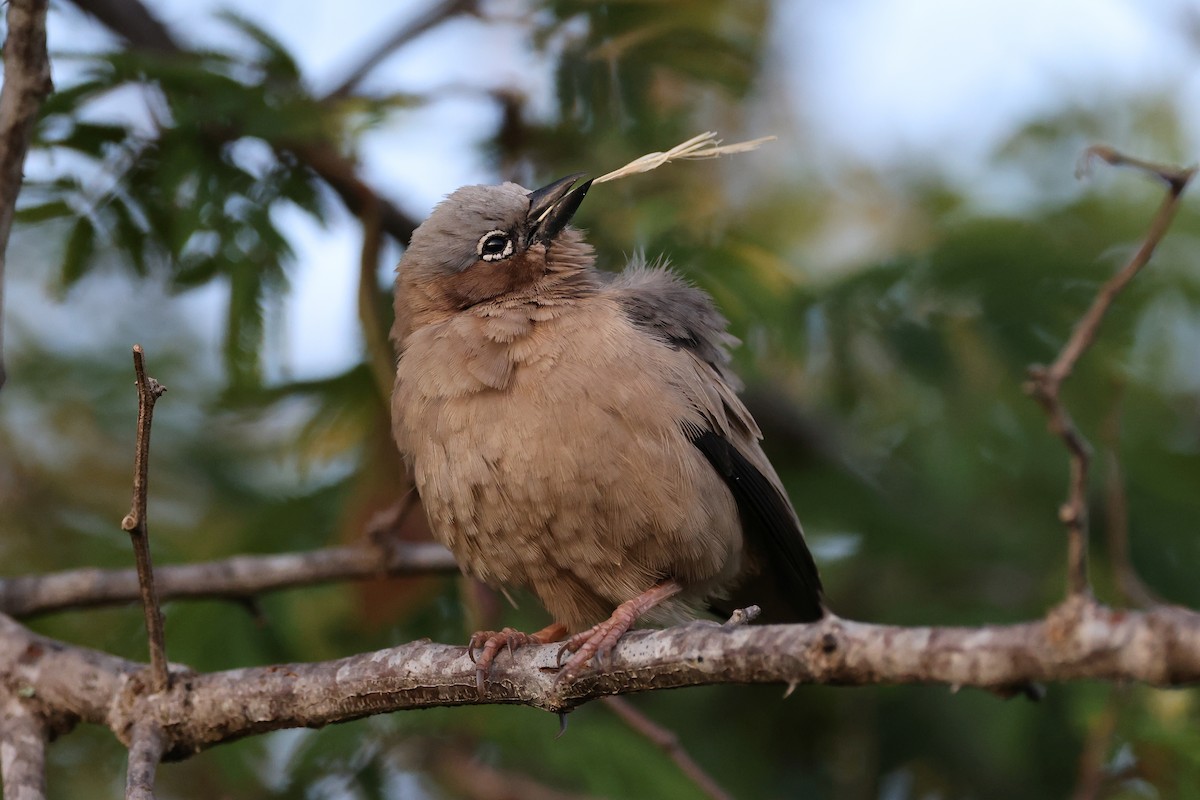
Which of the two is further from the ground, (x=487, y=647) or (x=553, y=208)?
(x=553, y=208)

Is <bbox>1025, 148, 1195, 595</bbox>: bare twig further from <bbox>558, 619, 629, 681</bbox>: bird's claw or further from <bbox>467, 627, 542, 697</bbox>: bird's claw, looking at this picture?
<bbox>467, 627, 542, 697</bbox>: bird's claw

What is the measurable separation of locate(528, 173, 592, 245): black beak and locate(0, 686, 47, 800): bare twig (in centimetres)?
258

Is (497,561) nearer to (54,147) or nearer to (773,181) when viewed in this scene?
(54,147)

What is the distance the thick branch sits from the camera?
2.36 metres

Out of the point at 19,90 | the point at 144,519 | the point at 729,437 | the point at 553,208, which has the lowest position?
the point at 729,437

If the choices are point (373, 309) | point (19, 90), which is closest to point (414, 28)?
point (373, 309)

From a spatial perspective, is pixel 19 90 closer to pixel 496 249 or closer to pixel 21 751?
pixel 496 249

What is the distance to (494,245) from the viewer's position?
5.04 m

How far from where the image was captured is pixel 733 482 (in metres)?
4.63

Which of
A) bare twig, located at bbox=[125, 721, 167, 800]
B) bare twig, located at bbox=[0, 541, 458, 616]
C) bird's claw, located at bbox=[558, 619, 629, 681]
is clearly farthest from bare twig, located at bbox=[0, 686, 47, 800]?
bird's claw, located at bbox=[558, 619, 629, 681]

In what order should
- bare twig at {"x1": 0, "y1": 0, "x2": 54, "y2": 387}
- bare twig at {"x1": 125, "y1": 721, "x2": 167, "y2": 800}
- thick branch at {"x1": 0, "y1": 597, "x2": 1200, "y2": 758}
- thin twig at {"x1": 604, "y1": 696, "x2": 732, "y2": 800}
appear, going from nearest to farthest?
thick branch at {"x1": 0, "y1": 597, "x2": 1200, "y2": 758}, bare twig at {"x1": 125, "y1": 721, "x2": 167, "y2": 800}, bare twig at {"x1": 0, "y1": 0, "x2": 54, "y2": 387}, thin twig at {"x1": 604, "y1": 696, "x2": 732, "y2": 800}

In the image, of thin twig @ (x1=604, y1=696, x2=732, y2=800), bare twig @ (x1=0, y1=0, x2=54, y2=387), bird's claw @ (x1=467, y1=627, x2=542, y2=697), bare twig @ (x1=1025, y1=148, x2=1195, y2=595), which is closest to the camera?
bare twig @ (x1=1025, y1=148, x2=1195, y2=595)

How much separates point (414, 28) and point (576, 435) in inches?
126

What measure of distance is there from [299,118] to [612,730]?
3.02 meters
